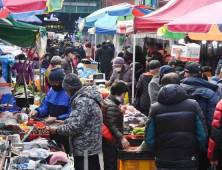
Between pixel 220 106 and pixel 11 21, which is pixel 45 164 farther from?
pixel 11 21

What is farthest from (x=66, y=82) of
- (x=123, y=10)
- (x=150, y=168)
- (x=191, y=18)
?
(x=123, y=10)

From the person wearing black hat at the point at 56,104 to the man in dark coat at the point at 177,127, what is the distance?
191 centimetres

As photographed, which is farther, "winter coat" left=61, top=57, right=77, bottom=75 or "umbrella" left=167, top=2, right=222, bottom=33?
"winter coat" left=61, top=57, right=77, bottom=75

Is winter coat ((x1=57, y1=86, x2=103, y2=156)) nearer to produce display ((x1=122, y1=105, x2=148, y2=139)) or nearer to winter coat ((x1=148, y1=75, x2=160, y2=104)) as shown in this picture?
produce display ((x1=122, y1=105, x2=148, y2=139))

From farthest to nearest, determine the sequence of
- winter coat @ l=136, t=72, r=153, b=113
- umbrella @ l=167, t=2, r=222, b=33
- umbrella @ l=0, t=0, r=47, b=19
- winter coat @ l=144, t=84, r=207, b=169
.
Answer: winter coat @ l=136, t=72, r=153, b=113
umbrella @ l=0, t=0, r=47, b=19
umbrella @ l=167, t=2, r=222, b=33
winter coat @ l=144, t=84, r=207, b=169

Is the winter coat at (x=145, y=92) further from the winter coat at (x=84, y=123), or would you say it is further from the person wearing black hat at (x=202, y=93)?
the winter coat at (x=84, y=123)

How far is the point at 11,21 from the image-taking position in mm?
9578

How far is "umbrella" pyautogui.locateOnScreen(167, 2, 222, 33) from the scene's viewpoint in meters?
5.76

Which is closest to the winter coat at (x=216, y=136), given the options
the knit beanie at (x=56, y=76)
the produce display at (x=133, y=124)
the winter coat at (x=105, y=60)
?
the produce display at (x=133, y=124)

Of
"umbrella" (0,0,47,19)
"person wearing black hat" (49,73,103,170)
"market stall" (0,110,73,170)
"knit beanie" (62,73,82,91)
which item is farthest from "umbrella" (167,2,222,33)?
"market stall" (0,110,73,170)

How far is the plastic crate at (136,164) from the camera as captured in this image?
6.17 m

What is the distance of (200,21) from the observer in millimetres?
6082

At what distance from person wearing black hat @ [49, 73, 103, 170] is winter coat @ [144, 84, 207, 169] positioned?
2.76 feet

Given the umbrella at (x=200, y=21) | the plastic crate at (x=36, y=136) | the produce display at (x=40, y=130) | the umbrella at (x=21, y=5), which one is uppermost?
the umbrella at (x=21, y=5)
